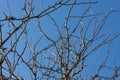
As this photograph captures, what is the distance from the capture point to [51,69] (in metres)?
3.19

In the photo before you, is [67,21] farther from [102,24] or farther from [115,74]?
[115,74]

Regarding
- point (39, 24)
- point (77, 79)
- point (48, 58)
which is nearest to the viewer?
point (39, 24)

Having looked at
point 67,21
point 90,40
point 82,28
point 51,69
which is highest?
point 82,28

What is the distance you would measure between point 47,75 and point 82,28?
2.75ft

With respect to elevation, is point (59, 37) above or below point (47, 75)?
above

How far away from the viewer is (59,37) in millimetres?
3408

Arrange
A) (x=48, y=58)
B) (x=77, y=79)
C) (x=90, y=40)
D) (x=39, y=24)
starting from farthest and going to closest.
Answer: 1. (x=48, y=58)
2. (x=77, y=79)
3. (x=39, y=24)
4. (x=90, y=40)

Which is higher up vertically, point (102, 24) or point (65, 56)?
point (102, 24)

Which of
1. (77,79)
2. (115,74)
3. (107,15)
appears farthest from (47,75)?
(107,15)

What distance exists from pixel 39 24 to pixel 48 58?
92 centimetres

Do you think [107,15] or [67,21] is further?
[107,15]

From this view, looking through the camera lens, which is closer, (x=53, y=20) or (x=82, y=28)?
(x=53, y=20)

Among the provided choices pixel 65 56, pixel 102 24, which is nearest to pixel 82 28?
pixel 102 24

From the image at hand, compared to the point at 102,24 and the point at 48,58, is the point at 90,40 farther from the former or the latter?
the point at 48,58
